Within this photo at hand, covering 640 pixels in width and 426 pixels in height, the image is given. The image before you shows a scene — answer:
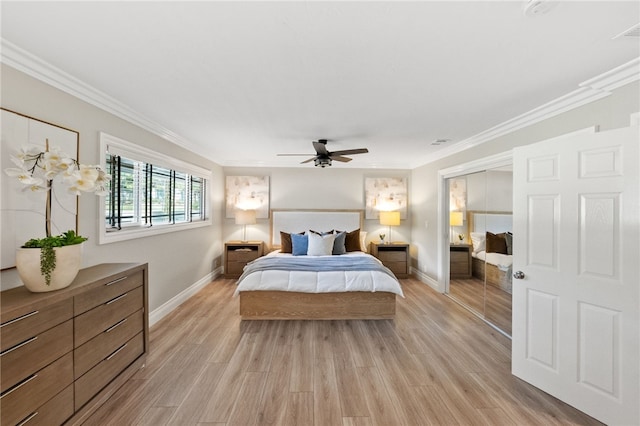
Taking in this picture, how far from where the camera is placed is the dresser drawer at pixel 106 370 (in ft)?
5.34

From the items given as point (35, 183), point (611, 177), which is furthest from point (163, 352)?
point (611, 177)

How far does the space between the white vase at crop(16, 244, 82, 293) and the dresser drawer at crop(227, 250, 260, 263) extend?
3383 millimetres

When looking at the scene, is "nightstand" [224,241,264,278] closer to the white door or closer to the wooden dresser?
the wooden dresser

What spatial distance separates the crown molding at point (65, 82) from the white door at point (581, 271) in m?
3.75

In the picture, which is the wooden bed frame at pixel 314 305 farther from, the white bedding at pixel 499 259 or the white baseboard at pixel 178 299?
the white bedding at pixel 499 259

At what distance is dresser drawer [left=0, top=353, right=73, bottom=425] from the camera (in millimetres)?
1246

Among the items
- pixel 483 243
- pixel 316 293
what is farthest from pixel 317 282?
pixel 483 243

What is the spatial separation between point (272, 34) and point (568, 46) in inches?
72.0

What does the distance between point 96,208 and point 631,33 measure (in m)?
4.11

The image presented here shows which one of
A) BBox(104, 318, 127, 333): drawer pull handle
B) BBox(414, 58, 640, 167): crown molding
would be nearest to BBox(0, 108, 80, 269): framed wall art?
BBox(104, 318, 127, 333): drawer pull handle

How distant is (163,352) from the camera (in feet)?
8.16

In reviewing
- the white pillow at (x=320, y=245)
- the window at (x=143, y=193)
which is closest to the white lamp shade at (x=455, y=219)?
the white pillow at (x=320, y=245)

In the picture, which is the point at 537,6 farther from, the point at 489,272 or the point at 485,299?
the point at 485,299

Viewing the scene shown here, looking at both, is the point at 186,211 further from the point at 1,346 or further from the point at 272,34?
the point at 272,34
